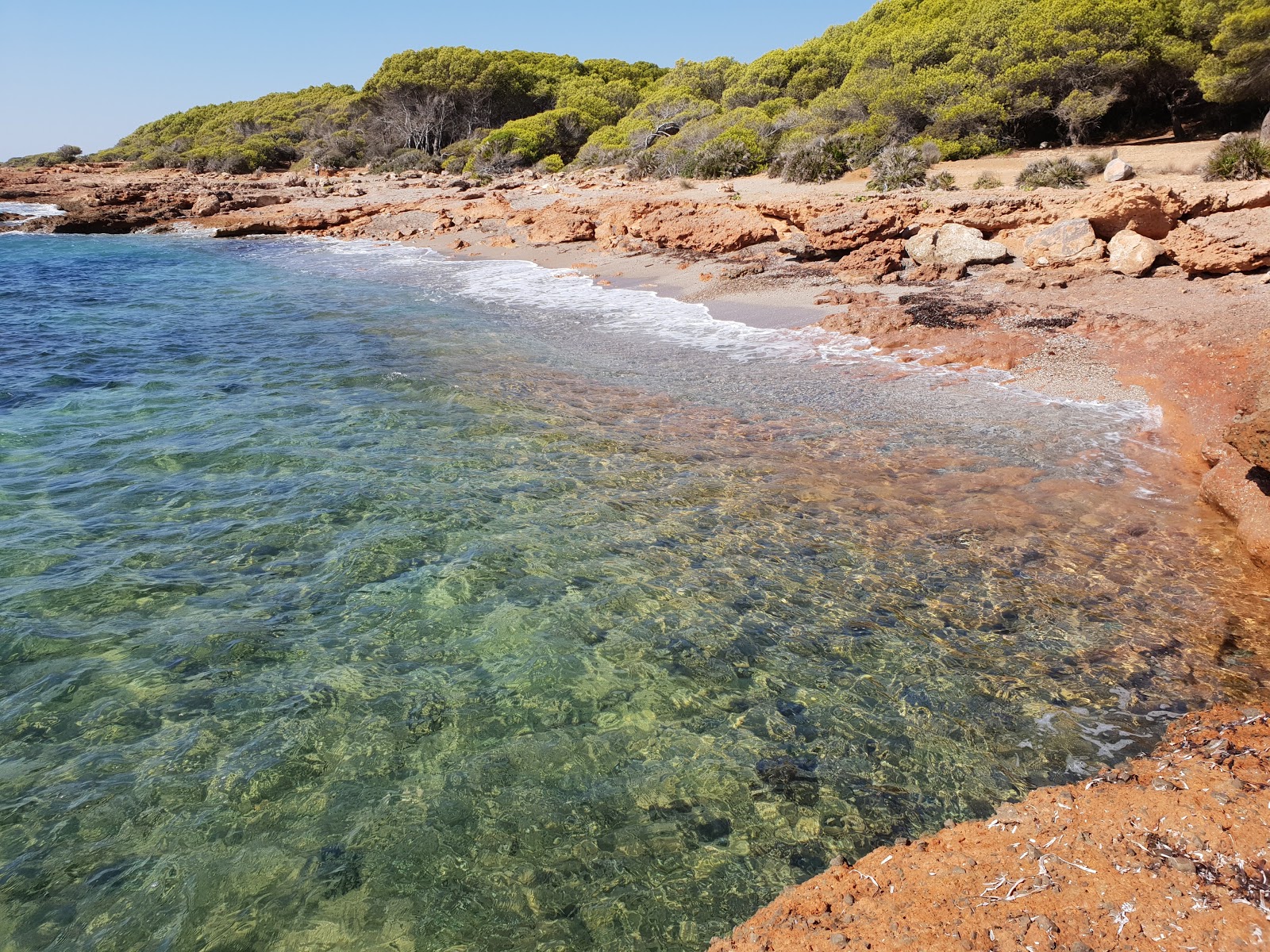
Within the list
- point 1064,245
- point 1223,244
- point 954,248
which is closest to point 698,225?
point 954,248

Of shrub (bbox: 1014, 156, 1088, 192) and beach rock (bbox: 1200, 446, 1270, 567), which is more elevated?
shrub (bbox: 1014, 156, 1088, 192)

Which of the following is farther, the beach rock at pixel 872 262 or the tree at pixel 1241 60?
the tree at pixel 1241 60

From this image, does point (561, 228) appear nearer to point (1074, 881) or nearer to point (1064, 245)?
point (1064, 245)

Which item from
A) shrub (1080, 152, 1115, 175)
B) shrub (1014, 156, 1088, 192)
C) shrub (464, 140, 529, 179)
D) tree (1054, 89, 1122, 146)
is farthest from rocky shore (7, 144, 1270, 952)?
shrub (464, 140, 529, 179)

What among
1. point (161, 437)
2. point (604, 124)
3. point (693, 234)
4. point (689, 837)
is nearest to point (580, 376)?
point (161, 437)

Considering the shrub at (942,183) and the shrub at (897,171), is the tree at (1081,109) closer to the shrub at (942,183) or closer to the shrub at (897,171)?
the shrub at (897,171)

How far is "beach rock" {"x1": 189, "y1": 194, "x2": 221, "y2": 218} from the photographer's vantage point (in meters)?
30.6

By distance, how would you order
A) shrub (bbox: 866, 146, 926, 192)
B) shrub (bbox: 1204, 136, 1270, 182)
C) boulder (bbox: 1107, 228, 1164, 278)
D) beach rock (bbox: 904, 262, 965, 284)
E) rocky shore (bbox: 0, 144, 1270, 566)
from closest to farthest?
rocky shore (bbox: 0, 144, 1270, 566) → boulder (bbox: 1107, 228, 1164, 278) → beach rock (bbox: 904, 262, 965, 284) → shrub (bbox: 1204, 136, 1270, 182) → shrub (bbox: 866, 146, 926, 192)

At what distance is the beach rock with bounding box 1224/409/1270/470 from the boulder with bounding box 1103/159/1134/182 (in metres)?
14.0

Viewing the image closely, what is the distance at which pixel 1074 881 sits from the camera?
2463 millimetres

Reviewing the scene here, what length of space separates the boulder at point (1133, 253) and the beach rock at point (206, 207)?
3294cm

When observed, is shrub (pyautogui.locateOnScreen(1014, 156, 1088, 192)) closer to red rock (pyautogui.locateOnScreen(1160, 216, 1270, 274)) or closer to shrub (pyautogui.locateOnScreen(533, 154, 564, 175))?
red rock (pyautogui.locateOnScreen(1160, 216, 1270, 274))


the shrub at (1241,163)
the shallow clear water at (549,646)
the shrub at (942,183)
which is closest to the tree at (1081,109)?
the shrub at (942,183)

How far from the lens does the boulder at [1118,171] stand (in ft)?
52.4
